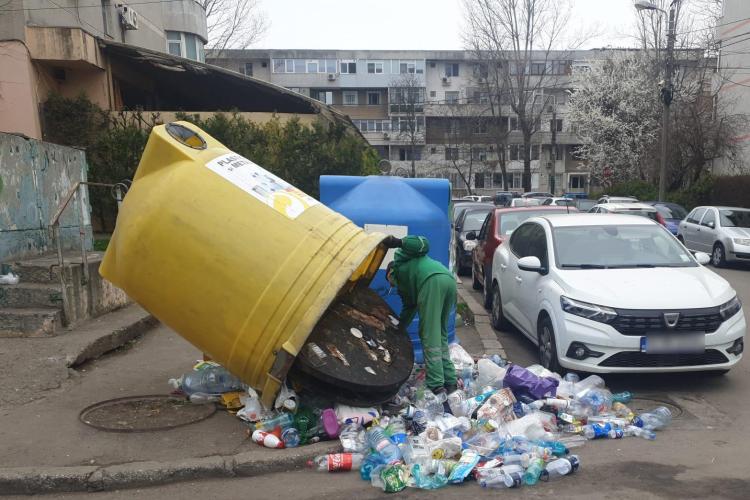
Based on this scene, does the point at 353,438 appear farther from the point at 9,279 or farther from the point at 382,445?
the point at 9,279

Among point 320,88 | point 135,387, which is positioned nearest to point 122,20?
point 135,387

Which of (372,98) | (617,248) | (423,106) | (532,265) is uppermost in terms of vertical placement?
(372,98)

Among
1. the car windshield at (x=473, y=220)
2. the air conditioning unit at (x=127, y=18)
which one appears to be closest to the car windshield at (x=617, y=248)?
the car windshield at (x=473, y=220)

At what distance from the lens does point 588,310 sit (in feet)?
18.3

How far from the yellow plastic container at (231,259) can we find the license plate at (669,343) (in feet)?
8.74

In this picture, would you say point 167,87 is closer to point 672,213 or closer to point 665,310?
point 672,213

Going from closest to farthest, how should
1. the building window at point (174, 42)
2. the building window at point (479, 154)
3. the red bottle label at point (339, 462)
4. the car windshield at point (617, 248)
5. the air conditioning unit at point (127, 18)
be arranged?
the red bottle label at point (339, 462)
the car windshield at point (617, 248)
the air conditioning unit at point (127, 18)
the building window at point (174, 42)
the building window at point (479, 154)

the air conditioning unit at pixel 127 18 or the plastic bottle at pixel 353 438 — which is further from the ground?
the air conditioning unit at pixel 127 18

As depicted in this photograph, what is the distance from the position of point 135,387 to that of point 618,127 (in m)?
37.2

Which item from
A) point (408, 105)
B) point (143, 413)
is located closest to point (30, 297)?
point (143, 413)

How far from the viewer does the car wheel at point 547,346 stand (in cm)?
595

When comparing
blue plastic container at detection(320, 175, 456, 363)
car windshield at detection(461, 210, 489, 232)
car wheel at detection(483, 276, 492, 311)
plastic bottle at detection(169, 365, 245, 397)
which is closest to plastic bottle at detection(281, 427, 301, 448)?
plastic bottle at detection(169, 365, 245, 397)

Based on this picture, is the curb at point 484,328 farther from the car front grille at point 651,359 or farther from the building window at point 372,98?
the building window at point 372,98

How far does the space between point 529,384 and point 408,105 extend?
178 feet
